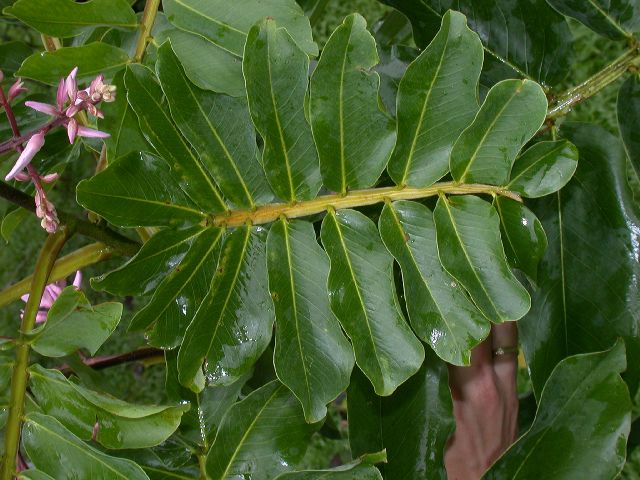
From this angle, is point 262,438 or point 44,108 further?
point 262,438

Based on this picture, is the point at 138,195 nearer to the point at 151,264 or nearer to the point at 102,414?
the point at 151,264

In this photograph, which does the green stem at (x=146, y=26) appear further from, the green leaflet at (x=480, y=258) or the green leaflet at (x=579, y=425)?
the green leaflet at (x=579, y=425)

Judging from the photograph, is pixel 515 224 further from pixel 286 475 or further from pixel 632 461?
pixel 632 461

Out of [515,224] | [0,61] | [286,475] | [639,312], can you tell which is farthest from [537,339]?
[0,61]

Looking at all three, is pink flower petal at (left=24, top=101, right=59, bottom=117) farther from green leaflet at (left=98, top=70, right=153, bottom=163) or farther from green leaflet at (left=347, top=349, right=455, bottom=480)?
green leaflet at (left=347, top=349, right=455, bottom=480)

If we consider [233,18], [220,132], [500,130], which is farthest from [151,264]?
[500,130]
